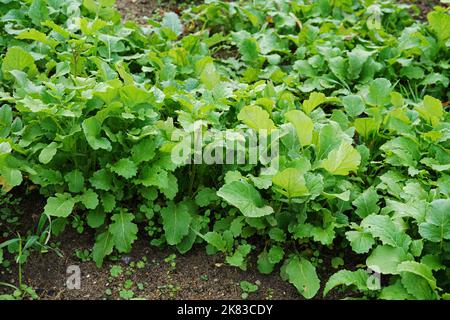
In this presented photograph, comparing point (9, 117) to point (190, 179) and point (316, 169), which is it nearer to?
point (190, 179)

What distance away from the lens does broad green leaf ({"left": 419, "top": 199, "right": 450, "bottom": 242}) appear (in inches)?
118

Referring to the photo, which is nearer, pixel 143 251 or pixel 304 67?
pixel 143 251

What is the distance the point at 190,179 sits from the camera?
11.7 feet

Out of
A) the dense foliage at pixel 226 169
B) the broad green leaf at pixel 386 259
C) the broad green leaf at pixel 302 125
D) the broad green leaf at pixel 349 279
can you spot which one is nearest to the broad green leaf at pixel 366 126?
the dense foliage at pixel 226 169

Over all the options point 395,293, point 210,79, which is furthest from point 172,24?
point 395,293

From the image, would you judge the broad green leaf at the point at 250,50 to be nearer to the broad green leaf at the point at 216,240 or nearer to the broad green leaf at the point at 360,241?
the broad green leaf at the point at 216,240

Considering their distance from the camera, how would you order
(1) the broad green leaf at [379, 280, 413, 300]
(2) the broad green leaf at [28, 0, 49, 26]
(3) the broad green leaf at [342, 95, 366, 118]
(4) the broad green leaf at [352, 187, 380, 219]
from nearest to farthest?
(1) the broad green leaf at [379, 280, 413, 300], (4) the broad green leaf at [352, 187, 380, 219], (3) the broad green leaf at [342, 95, 366, 118], (2) the broad green leaf at [28, 0, 49, 26]

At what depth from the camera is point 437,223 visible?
299 cm

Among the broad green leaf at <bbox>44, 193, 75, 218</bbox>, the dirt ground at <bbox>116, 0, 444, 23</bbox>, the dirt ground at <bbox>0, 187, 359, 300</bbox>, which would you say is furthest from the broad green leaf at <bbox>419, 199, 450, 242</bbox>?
the dirt ground at <bbox>116, 0, 444, 23</bbox>

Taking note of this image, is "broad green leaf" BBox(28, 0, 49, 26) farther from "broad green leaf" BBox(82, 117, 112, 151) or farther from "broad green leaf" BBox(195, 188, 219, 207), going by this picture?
"broad green leaf" BBox(195, 188, 219, 207)

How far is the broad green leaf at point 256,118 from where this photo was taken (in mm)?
3463
